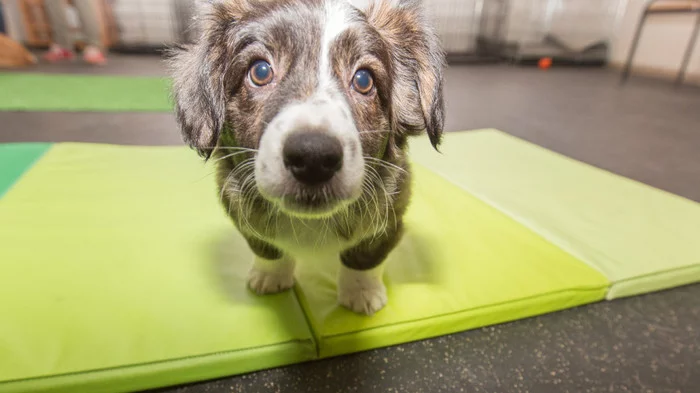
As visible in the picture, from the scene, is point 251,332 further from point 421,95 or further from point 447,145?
point 447,145

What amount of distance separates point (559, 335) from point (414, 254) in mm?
453

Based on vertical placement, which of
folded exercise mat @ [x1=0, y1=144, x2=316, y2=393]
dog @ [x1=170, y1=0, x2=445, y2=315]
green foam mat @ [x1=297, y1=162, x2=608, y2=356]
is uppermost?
dog @ [x1=170, y1=0, x2=445, y2=315]

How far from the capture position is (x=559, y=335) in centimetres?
113

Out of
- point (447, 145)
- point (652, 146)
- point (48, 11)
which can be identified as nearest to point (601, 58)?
point (652, 146)

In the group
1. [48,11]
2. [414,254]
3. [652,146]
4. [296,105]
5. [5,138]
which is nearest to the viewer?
[296,105]

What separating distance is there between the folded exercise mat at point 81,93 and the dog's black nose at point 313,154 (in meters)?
2.25

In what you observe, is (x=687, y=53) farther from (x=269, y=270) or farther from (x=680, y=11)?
(x=269, y=270)

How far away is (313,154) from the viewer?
2.31 ft

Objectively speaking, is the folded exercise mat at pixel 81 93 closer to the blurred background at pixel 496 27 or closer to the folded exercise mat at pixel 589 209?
the folded exercise mat at pixel 589 209

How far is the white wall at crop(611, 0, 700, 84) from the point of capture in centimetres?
508

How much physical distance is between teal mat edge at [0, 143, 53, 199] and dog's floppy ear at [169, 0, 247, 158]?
1076mm

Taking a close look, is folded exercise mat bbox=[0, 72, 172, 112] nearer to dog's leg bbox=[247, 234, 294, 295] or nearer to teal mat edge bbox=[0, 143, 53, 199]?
teal mat edge bbox=[0, 143, 53, 199]

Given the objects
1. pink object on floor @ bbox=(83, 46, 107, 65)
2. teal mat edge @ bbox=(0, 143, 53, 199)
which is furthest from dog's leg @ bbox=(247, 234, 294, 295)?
pink object on floor @ bbox=(83, 46, 107, 65)

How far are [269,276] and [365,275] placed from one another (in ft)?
0.84
